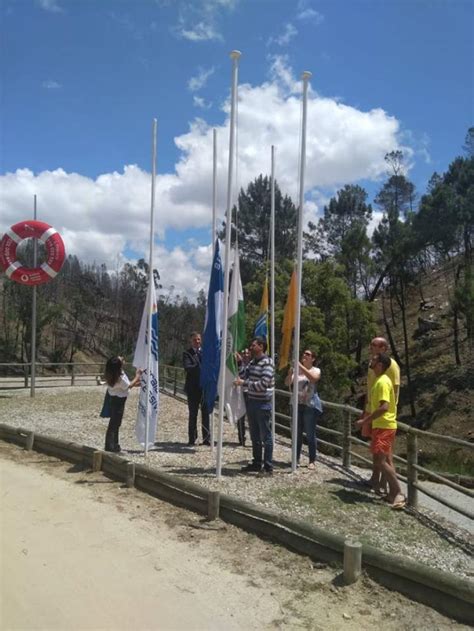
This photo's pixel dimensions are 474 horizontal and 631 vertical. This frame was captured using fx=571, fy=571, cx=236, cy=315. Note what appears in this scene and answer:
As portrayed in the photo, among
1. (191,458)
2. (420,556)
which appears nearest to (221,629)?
(420,556)

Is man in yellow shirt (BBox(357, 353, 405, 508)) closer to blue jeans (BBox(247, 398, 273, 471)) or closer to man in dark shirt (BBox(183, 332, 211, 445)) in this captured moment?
blue jeans (BBox(247, 398, 273, 471))

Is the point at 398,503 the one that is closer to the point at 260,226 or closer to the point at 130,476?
the point at 130,476

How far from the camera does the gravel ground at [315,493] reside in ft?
17.2

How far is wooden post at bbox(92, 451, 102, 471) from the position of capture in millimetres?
7254

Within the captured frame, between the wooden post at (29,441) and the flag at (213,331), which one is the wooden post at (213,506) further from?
the wooden post at (29,441)

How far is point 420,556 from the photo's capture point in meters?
4.97

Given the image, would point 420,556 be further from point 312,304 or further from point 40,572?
point 312,304

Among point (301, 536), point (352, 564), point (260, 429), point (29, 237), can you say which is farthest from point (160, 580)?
point (29, 237)

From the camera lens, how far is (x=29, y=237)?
16125 millimetres

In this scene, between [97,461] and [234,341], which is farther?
[234,341]

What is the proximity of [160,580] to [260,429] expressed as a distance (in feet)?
10.4

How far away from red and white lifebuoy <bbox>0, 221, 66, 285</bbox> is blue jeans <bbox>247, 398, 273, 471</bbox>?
35.4ft

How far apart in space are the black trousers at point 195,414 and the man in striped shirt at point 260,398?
1.99m

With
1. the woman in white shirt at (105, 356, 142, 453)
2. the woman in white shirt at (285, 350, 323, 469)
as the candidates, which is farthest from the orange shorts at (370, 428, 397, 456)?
the woman in white shirt at (105, 356, 142, 453)
